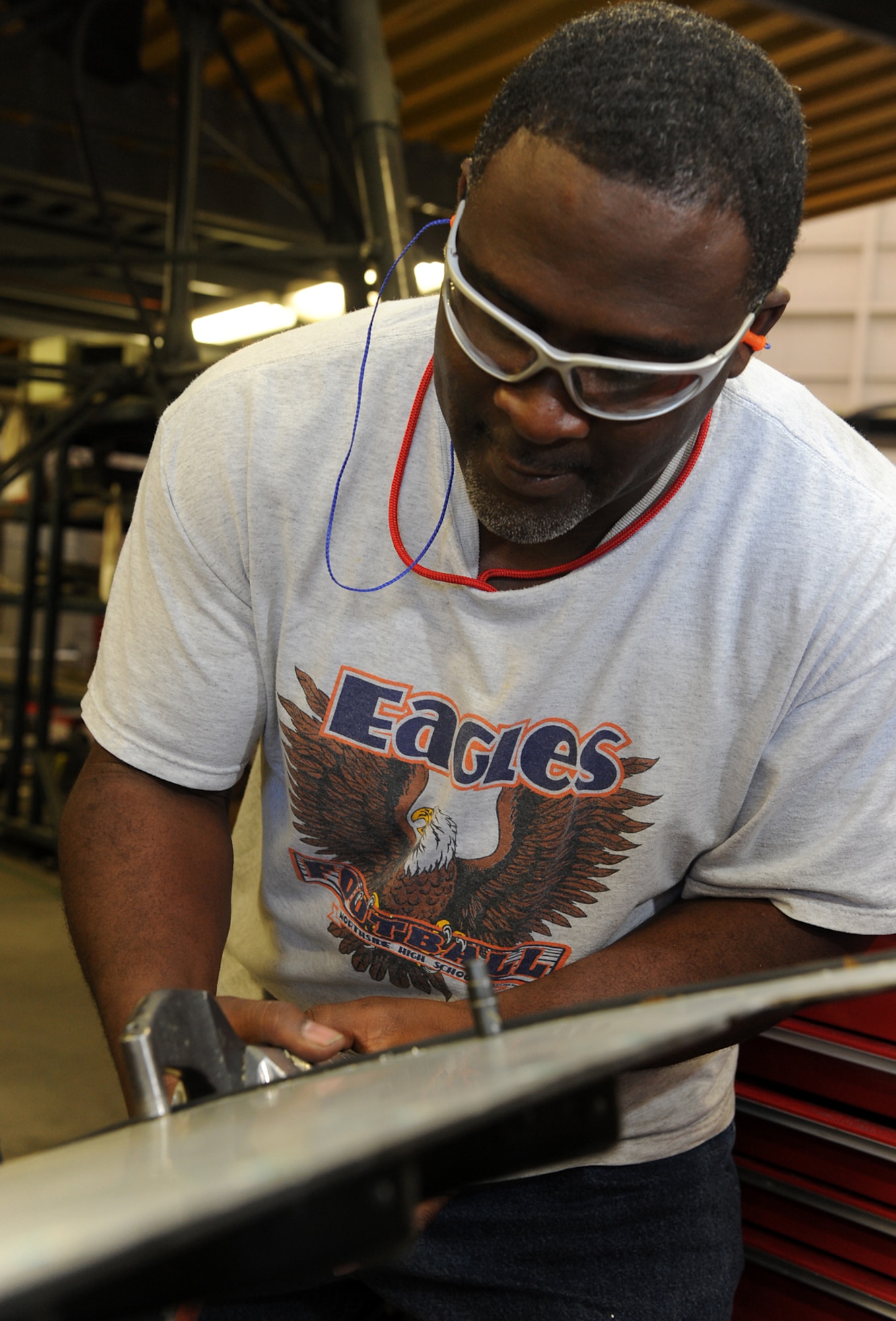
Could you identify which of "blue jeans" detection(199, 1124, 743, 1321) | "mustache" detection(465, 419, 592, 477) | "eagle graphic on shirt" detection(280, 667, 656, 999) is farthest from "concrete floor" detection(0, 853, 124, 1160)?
"mustache" detection(465, 419, 592, 477)


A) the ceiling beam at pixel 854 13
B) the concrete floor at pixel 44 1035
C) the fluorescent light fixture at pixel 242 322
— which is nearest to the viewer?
the ceiling beam at pixel 854 13

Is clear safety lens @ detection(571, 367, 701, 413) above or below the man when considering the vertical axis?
above

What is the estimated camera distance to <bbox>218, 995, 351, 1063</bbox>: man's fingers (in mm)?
845

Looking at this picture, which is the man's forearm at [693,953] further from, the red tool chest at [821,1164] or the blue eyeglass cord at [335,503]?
the blue eyeglass cord at [335,503]

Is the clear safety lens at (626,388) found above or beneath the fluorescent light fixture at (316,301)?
beneath

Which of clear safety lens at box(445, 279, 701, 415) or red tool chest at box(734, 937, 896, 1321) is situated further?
red tool chest at box(734, 937, 896, 1321)

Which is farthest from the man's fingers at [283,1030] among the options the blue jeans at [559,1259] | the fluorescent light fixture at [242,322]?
the fluorescent light fixture at [242,322]

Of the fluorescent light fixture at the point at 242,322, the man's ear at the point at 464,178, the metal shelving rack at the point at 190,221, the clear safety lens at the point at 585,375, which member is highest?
the fluorescent light fixture at the point at 242,322

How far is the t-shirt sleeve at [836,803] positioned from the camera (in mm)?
979

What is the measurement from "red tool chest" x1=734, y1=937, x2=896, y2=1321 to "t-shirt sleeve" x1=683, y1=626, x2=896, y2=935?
12 centimetres

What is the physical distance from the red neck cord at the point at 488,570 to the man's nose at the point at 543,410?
5.9 inches

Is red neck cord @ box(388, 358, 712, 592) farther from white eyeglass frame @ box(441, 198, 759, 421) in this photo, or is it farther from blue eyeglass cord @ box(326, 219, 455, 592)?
white eyeglass frame @ box(441, 198, 759, 421)

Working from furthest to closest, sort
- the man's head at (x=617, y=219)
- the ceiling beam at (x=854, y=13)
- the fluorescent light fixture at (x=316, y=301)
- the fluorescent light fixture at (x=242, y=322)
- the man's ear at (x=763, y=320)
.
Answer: the fluorescent light fixture at (x=242, y=322) → the fluorescent light fixture at (x=316, y=301) → the ceiling beam at (x=854, y=13) → the man's ear at (x=763, y=320) → the man's head at (x=617, y=219)

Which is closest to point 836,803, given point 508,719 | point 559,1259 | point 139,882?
point 508,719
